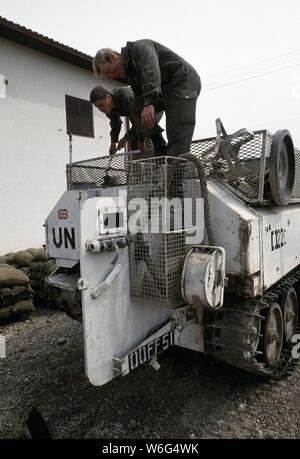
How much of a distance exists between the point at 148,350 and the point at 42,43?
7.27 meters

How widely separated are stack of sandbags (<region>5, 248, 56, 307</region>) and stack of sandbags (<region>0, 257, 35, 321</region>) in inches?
16.2

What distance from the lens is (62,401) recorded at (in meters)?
2.90

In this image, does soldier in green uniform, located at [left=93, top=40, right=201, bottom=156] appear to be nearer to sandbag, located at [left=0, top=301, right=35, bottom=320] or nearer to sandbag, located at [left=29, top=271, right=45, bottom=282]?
sandbag, located at [left=0, top=301, right=35, bottom=320]

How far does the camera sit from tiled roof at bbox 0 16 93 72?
670cm

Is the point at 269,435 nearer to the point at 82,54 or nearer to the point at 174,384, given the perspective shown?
the point at 174,384

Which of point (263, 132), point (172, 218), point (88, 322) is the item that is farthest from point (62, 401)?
point (263, 132)

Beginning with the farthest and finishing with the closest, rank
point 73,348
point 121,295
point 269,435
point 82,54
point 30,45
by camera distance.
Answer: point 82,54 < point 30,45 < point 73,348 < point 269,435 < point 121,295

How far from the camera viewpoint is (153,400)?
9.37ft

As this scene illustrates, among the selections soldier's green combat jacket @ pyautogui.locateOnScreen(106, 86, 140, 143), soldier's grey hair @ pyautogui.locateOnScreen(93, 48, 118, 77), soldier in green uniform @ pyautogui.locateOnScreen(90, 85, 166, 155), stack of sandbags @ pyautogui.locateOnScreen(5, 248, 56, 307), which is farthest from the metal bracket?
stack of sandbags @ pyautogui.locateOnScreen(5, 248, 56, 307)

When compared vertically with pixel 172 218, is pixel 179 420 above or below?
below

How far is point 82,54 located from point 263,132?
266 inches

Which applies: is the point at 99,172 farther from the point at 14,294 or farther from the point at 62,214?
the point at 14,294

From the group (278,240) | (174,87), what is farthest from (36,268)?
(278,240)

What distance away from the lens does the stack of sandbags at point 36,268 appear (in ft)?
18.6
